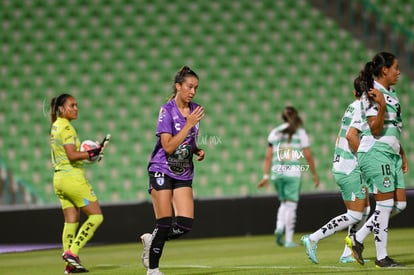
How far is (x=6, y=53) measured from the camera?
21.5 m

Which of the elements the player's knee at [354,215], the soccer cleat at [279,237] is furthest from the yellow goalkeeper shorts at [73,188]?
the soccer cleat at [279,237]

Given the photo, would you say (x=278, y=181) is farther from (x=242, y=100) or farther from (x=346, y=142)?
(x=242, y=100)

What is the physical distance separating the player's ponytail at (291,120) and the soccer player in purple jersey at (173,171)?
19.7 ft

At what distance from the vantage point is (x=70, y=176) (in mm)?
10758

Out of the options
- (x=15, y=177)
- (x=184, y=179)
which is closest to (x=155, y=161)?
(x=184, y=179)

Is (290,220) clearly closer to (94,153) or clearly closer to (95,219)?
(95,219)

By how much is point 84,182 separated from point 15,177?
7816 mm

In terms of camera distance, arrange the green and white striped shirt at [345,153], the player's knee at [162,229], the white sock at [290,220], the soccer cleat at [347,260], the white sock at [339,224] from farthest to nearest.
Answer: the white sock at [290,220] < the soccer cleat at [347,260] < the green and white striped shirt at [345,153] < the white sock at [339,224] < the player's knee at [162,229]

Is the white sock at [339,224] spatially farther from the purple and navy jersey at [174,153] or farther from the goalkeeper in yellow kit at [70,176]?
the goalkeeper in yellow kit at [70,176]

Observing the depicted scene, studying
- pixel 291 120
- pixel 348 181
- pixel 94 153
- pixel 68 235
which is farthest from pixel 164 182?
pixel 291 120

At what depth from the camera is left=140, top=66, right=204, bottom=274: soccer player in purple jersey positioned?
833cm

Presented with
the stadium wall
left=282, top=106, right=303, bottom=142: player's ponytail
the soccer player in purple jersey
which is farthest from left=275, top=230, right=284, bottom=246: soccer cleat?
the soccer player in purple jersey

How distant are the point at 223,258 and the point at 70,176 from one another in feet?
8.45

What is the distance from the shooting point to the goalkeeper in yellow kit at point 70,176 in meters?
10.7
